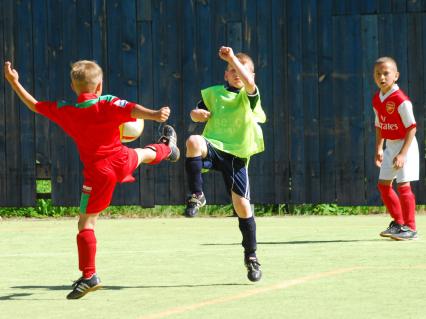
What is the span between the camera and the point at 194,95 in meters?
13.3

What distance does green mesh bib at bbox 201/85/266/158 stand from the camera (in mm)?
8305

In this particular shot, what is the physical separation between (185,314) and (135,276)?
6.21ft

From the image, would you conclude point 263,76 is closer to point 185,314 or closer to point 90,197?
point 90,197

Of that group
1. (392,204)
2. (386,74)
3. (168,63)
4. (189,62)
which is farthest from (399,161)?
(168,63)

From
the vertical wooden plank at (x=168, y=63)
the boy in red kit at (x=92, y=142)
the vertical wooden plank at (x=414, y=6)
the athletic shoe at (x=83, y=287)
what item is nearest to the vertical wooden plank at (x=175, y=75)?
the vertical wooden plank at (x=168, y=63)

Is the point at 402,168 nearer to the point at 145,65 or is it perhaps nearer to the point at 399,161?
the point at 399,161

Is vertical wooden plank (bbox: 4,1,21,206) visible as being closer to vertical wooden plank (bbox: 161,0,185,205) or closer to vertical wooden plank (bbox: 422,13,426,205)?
vertical wooden plank (bbox: 161,0,185,205)

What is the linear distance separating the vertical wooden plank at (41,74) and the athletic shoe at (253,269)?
5.96 m

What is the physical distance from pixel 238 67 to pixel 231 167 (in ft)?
2.60

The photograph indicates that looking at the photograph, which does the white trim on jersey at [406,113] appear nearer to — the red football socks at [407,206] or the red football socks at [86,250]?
the red football socks at [407,206]

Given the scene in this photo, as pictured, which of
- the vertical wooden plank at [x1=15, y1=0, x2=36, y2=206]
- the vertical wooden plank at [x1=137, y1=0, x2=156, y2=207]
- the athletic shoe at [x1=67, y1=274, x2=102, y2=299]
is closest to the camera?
the athletic shoe at [x1=67, y1=274, x2=102, y2=299]

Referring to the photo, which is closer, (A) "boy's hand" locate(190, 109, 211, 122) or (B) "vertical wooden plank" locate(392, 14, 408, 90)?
(A) "boy's hand" locate(190, 109, 211, 122)

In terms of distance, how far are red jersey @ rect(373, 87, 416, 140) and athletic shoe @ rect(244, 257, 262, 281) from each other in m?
3.18

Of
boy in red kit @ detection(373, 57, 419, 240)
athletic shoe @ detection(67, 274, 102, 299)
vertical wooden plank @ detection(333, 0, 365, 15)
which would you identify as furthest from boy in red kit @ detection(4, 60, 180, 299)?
vertical wooden plank @ detection(333, 0, 365, 15)
